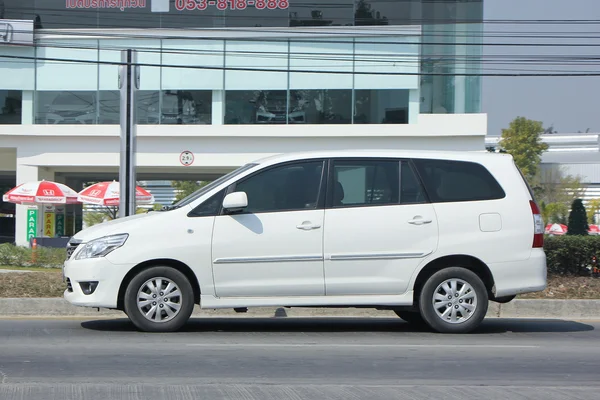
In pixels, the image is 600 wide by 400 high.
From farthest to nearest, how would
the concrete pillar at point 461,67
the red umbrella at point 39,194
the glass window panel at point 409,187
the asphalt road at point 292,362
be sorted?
the concrete pillar at point 461,67 < the red umbrella at point 39,194 < the glass window panel at point 409,187 < the asphalt road at point 292,362

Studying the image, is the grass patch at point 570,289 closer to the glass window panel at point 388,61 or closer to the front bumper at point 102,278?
the front bumper at point 102,278

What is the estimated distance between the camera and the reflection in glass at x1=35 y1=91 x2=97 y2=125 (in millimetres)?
30984

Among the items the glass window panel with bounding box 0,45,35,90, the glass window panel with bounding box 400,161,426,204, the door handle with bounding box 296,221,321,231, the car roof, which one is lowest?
the door handle with bounding box 296,221,321,231

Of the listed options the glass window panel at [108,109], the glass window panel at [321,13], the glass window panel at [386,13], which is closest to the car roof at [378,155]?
the glass window panel at [386,13]

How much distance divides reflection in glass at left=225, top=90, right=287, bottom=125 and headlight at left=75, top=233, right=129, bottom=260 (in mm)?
21634

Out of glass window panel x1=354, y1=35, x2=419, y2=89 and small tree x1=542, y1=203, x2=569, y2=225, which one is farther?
small tree x1=542, y1=203, x2=569, y2=225

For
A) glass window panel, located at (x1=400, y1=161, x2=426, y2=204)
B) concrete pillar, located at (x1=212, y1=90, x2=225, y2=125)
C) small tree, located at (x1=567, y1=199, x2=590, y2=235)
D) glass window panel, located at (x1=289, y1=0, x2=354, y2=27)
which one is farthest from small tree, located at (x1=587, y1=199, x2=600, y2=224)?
glass window panel, located at (x1=400, y1=161, x2=426, y2=204)

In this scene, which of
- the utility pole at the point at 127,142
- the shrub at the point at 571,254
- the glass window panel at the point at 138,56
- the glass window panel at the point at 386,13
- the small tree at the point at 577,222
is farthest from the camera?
the glass window panel at the point at 138,56

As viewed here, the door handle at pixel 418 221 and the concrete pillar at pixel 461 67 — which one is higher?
the concrete pillar at pixel 461 67

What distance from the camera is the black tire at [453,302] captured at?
966cm

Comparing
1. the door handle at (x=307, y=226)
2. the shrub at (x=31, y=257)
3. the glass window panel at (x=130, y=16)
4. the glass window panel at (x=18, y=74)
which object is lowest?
the shrub at (x=31, y=257)

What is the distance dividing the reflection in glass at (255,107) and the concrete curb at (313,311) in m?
19.3

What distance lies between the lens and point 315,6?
30.7m

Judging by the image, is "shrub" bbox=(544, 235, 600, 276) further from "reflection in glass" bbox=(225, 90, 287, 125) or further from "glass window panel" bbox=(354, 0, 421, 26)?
"reflection in glass" bbox=(225, 90, 287, 125)
